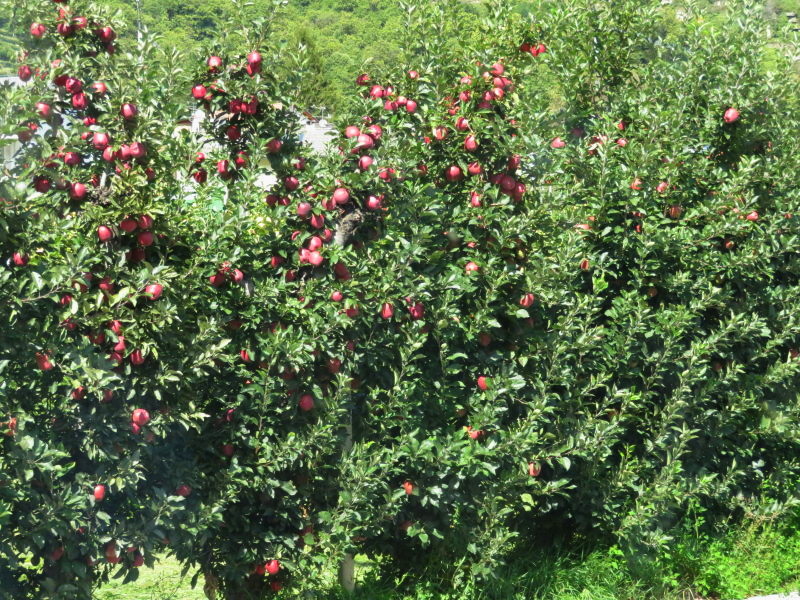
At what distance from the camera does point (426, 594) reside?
13.4ft

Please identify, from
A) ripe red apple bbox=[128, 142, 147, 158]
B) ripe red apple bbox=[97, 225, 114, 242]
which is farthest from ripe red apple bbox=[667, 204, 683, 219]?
ripe red apple bbox=[97, 225, 114, 242]

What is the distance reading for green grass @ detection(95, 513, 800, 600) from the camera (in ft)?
13.6

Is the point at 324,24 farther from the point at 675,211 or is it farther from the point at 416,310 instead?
the point at 416,310

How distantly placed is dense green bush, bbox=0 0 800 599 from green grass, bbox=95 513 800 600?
13 cm

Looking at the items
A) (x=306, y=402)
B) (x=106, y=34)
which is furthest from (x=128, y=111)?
(x=306, y=402)

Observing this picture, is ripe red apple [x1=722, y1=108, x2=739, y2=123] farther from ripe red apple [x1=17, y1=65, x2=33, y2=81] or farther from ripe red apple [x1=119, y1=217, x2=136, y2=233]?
ripe red apple [x1=17, y1=65, x2=33, y2=81]

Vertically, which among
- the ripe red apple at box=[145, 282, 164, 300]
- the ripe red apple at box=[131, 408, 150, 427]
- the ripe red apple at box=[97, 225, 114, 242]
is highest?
the ripe red apple at box=[97, 225, 114, 242]

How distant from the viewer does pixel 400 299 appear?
3.72 m

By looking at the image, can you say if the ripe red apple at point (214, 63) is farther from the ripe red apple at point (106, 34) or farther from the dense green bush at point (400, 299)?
the ripe red apple at point (106, 34)

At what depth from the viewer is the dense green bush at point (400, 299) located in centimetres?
308

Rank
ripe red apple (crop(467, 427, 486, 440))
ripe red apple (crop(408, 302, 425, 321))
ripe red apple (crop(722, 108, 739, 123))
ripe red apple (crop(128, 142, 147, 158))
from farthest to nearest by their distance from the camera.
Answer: ripe red apple (crop(722, 108, 739, 123)) → ripe red apple (crop(467, 427, 486, 440)) → ripe red apple (crop(408, 302, 425, 321)) → ripe red apple (crop(128, 142, 147, 158))

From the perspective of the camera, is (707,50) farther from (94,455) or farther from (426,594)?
(94,455)

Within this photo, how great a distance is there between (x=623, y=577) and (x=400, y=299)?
1.95 meters

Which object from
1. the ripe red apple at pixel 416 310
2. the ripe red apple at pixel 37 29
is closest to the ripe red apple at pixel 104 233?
the ripe red apple at pixel 37 29
